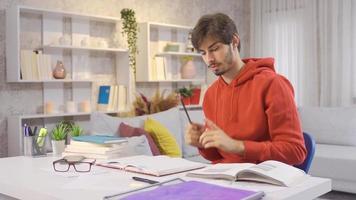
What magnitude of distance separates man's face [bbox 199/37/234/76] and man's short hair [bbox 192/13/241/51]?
2 centimetres

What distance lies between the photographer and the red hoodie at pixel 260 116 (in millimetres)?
1638

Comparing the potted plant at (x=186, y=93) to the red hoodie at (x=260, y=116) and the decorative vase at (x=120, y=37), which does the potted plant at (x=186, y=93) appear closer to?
the decorative vase at (x=120, y=37)

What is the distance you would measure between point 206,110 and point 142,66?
105 inches

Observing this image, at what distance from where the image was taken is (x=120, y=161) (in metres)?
1.72

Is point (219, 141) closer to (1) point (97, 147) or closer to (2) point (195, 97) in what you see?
(1) point (97, 147)

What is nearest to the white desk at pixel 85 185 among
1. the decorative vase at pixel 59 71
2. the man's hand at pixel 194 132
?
the man's hand at pixel 194 132

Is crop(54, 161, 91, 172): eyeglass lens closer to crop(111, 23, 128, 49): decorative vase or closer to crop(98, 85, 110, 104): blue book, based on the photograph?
crop(98, 85, 110, 104): blue book

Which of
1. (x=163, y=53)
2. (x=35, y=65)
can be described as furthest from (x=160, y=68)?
(x=35, y=65)

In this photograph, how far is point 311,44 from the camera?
548 cm

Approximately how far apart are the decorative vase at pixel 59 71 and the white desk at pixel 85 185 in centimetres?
240

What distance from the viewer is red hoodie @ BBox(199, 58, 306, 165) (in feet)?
5.37

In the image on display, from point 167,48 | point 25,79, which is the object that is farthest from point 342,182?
point 25,79

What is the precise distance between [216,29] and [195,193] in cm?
81

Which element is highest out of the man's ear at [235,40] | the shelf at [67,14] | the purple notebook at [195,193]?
the shelf at [67,14]
